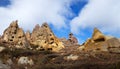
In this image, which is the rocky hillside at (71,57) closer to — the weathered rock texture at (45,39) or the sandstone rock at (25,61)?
the sandstone rock at (25,61)

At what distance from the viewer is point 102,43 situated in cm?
5512

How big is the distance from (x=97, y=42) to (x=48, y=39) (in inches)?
1621

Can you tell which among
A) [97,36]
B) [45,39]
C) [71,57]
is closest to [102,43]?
[97,36]

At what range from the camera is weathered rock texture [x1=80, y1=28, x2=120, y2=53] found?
5334 centimetres

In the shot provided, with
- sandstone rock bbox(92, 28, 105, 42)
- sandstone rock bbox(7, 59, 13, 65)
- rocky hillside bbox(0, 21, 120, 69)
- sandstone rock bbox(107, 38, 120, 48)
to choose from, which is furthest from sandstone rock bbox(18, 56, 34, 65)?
sandstone rock bbox(92, 28, 105, 42)

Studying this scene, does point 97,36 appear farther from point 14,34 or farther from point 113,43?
point 14,34

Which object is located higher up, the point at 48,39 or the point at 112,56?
the point at 48,39

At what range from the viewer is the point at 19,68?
4006 centimetres

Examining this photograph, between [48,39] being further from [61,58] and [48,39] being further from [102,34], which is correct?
[61,58]

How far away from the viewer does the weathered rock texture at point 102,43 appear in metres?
53.3

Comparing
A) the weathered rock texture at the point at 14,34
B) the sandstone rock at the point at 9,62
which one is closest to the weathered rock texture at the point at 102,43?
the sandstone rock at the point at 9,62

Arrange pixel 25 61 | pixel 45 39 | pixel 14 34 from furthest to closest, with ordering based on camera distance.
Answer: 1. pixel 45 39
2. pixel 14 34
3. pixel 25 61

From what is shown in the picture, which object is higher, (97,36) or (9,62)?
(97,36)

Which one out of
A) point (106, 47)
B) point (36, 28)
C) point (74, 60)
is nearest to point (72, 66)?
point (74, 60)
